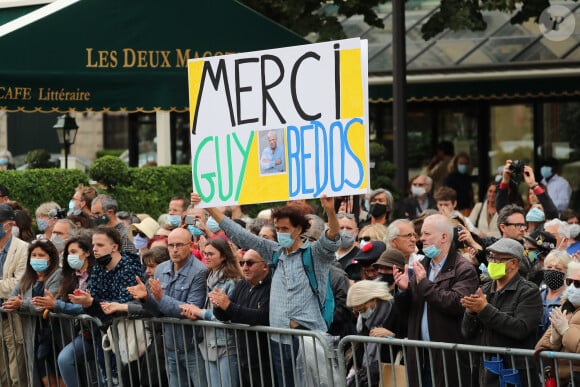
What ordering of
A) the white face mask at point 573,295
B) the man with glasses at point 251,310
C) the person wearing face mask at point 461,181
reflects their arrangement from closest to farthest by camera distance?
the white face mask at point 573,295, the man with glasses at point 251,310, the person wearing face mask at point 461,181

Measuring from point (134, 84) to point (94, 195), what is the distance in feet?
9.84

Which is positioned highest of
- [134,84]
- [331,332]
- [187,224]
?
[134,84]

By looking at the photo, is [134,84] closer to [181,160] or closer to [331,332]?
[331,332]

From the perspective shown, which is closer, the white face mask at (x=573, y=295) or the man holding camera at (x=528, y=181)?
the white face mask at (x=573, y=295)

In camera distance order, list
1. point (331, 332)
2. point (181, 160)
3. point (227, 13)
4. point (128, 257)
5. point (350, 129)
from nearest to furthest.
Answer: point (350, 129) → point (331, 332) → point (128, 257) → point (227, 13) → point (181, 160)

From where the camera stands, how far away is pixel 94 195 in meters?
15.0

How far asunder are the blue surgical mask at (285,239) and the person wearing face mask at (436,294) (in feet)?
2.45

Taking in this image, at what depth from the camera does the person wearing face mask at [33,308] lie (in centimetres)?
1052

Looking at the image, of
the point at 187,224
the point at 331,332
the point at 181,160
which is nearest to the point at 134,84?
the point at 187,224

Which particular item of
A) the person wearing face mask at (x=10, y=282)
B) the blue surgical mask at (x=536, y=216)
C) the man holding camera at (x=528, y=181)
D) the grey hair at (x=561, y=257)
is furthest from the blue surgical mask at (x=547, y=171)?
the grey hair at (x=561, y=257)

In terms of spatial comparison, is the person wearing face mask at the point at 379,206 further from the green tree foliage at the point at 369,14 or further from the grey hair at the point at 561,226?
the green tree foliage at the point at 369,14

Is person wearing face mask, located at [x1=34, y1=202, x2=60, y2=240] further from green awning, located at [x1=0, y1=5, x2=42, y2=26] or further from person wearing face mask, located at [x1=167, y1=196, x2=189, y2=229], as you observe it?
green awning, located at [x1=0, y1=5, x2=42, y2=26]

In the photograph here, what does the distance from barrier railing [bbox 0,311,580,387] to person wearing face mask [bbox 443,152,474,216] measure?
9.94 metres

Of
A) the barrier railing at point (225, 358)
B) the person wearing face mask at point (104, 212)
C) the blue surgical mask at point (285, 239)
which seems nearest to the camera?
the barrier railing at point (225, 358)
